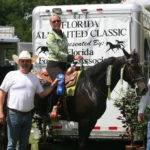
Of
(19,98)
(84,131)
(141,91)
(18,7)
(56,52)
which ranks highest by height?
(56,52)

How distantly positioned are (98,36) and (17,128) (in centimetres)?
338

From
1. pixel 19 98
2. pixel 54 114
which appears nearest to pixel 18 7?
pixel 54 114

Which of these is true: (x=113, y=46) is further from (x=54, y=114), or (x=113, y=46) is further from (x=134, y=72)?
(x=54, y=114)

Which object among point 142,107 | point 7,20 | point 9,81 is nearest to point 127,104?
point 142,107

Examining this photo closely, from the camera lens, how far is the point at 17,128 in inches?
284

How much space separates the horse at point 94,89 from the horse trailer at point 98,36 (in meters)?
1.20

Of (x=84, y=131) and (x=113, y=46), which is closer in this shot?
(x=84, y=131)

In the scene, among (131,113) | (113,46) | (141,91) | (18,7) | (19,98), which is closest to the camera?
(19,98)

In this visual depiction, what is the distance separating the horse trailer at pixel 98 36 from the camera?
9.74 m

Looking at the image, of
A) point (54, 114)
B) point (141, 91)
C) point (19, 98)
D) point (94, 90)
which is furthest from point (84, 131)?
point (19, 98)

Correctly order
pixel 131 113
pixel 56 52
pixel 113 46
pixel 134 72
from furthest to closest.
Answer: pixel 113 46
pixel 131 113
pixel 56 52
pixel 134 72

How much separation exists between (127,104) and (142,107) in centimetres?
201

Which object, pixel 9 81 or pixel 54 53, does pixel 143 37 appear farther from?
pixel 9 81

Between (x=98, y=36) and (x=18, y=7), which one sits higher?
(x=98, y=36)
